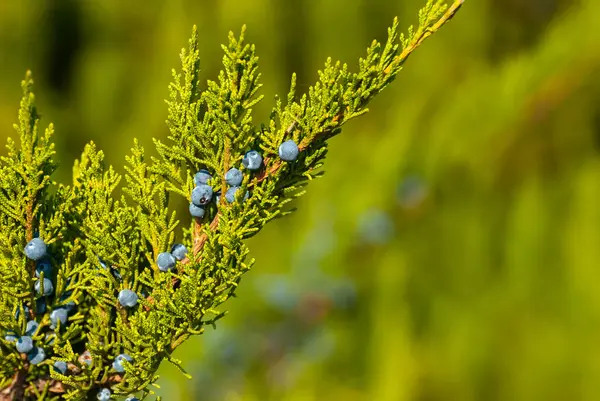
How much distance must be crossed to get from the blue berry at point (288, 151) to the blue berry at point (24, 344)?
17 cm

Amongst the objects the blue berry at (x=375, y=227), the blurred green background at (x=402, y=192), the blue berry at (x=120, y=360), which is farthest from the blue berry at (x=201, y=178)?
the blue berry at (x=375, y=227)

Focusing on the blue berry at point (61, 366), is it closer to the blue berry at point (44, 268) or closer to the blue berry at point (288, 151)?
the blue berry at point (44, 268)

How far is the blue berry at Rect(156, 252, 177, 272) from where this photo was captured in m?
0.39

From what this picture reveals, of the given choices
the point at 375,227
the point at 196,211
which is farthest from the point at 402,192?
Result: the point at 196,211

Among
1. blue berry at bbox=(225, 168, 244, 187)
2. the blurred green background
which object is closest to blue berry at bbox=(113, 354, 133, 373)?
blue berry at bbox=(225, 168, 244, 187)

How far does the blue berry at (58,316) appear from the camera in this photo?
1.30 feet

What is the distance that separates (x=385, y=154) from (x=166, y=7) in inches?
32.5

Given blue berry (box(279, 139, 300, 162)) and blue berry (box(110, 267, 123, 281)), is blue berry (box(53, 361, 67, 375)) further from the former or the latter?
blue berry (box(279, 139, 300, 162))

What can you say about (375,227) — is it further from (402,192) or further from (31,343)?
(31,343)

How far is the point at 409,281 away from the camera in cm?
162

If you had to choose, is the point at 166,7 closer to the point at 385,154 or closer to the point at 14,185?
the point at 385,154

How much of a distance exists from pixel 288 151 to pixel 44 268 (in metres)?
0.15

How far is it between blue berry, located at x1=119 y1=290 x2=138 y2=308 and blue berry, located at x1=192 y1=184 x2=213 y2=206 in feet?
0.20

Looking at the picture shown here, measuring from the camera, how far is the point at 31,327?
394 mm
